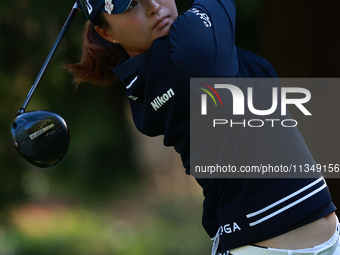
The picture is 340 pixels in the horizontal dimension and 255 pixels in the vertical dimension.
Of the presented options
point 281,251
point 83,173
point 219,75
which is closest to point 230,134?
point 219,75

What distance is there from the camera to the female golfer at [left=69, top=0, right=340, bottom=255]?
3.41 ft

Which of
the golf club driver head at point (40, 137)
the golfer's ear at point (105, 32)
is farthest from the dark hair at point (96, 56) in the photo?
the golf club driver head at point (40, 137)

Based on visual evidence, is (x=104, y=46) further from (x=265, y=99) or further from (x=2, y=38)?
(x=2, y=38)

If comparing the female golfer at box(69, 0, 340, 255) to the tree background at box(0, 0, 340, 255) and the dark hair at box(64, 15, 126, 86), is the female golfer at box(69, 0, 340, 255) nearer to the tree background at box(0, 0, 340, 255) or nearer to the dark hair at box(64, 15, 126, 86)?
the dark hair at box(64, 15, 126, 86)

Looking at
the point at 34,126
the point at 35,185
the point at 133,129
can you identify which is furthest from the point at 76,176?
the point at 34,126

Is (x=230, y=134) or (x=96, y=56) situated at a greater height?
(x=96, y=56)

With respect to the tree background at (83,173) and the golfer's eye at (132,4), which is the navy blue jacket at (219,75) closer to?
the golfer's eye at (132,4)

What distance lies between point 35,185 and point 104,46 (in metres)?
2.16

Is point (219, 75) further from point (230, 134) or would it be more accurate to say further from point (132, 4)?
point (132, 4)

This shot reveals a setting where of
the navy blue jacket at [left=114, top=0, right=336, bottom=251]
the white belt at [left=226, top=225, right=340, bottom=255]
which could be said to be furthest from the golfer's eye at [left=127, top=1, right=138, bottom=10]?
the white belt at [left=226, top=225, right=340, bottom=255]

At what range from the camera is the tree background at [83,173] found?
10.4 ft

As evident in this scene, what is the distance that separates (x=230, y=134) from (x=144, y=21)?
386 millimetres

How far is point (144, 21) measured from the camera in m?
1.11

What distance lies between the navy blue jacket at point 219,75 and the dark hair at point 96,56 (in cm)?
27
